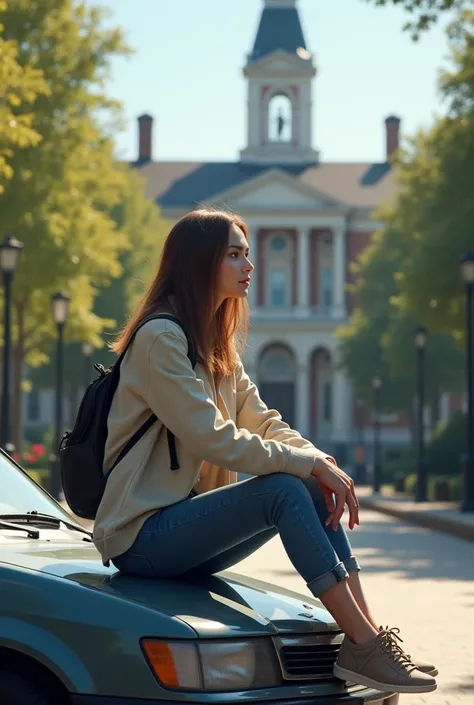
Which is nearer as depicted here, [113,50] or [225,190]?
[113,50]

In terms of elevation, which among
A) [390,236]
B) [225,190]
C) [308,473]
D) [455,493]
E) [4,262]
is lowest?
[455,493]

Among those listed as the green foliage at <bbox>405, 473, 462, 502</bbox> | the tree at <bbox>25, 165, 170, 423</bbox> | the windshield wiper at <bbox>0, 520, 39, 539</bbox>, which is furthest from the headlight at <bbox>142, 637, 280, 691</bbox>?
the tree at <bbox>25, 165, 170, 423</bbox>

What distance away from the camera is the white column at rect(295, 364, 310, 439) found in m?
78.4

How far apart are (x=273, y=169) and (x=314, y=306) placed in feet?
26.6

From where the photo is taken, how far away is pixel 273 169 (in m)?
79.1

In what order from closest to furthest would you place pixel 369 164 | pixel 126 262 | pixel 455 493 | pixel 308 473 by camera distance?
pixel 308 473 → pixel 455 493 → pixel 126 262 → pixel 369 164

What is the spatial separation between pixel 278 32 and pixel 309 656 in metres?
80.9

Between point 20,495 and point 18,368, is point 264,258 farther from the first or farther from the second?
point 20,495

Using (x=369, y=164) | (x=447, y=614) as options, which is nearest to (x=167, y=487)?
(x=447, y=614)

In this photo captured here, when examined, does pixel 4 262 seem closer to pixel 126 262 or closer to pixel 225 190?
pixel 126 262

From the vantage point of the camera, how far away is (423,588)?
39.0ft

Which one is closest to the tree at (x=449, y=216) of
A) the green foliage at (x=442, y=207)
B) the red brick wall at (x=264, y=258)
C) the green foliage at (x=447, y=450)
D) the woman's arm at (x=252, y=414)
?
the green foliage at (x=442, y=207)

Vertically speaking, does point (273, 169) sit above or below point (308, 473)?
above

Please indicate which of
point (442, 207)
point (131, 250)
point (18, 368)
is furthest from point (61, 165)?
point (131, 250)
